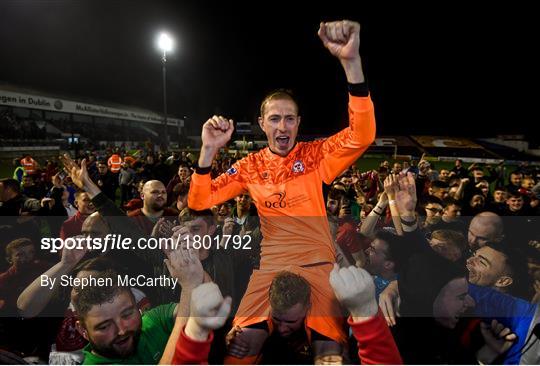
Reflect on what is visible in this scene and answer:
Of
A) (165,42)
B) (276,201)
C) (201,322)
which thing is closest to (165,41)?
(165,42)

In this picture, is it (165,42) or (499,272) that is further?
(165,42)

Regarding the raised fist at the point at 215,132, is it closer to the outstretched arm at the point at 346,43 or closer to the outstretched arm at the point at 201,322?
the outstretched arm at the point at 346,43

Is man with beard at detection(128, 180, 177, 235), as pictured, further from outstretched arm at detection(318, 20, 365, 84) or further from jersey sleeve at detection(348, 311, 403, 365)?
jersey sleeve at detection(348, 311, 403, 365)

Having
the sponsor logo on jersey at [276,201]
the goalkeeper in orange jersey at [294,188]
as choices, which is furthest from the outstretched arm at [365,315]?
the sponsor logo on jersey at [276,201]

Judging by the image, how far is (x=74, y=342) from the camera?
9.66ft

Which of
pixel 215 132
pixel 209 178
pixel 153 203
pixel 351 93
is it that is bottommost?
pixel 153 203

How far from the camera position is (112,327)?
2426 millimetres

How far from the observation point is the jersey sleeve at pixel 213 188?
115 inches

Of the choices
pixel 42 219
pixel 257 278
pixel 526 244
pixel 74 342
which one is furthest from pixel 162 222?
pixel 526 244

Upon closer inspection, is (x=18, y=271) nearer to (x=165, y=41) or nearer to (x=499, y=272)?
(x=499, y=272)

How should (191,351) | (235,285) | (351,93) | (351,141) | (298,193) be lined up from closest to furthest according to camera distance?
(191,351) < (351,93) < (351,141) < (298,193) < (235,285)

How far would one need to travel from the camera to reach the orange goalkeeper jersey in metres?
2.70

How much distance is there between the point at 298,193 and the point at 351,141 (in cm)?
52

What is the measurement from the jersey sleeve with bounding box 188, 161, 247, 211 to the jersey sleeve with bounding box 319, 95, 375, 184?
0.67 meters
